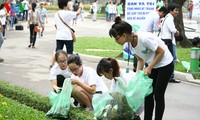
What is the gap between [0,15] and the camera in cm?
1748

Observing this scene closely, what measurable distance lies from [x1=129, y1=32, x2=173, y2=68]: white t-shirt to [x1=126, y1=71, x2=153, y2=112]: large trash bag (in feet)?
0.74

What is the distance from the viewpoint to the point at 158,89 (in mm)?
5262

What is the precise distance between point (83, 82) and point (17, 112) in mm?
972

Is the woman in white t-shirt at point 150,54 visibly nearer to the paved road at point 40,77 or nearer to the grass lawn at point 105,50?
the paved road at point 40,77

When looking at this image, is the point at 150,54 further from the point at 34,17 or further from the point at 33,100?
the point at 34,17

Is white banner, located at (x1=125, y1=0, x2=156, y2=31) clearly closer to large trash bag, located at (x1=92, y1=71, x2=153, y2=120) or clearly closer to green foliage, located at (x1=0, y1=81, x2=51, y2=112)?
green foliage, located at (x1=0, y1=81, x2=51, y2=112)

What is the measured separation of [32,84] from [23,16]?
22.6m

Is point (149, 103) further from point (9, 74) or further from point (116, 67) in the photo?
point (9, 74)

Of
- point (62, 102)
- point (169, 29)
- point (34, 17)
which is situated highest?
point (169, 29)

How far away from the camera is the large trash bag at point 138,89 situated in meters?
4.98

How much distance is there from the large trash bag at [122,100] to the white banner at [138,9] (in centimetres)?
598

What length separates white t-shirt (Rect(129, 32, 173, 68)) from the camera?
196 inches

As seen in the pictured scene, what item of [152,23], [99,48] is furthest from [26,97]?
[99,48]

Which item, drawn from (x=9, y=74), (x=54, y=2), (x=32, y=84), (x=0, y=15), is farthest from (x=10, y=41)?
(x=54, y=2)
